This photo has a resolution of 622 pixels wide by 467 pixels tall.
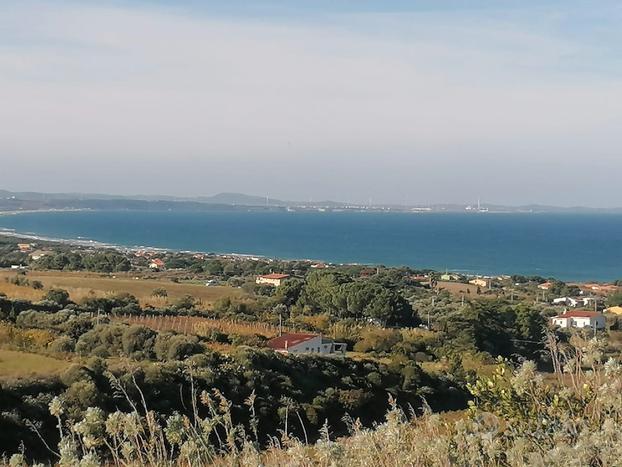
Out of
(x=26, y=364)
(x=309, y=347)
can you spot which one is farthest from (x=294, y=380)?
(x=26, y=364)

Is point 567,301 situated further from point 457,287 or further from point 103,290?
point 103,290

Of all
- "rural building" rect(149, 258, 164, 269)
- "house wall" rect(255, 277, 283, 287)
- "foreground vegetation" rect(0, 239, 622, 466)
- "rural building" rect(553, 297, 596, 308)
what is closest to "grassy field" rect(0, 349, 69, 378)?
"foreground vegetation" rect(0, 239, 622, 466)

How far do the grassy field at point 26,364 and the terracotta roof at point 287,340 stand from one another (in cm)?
859

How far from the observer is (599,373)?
4.21 metres

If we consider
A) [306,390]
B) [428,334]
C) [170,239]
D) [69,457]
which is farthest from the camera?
[170,239]

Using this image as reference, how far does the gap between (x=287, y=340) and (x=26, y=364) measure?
10356 millimetres

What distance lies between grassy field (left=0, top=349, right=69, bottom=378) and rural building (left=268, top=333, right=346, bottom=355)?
328 inches

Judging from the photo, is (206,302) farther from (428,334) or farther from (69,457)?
(69,457)

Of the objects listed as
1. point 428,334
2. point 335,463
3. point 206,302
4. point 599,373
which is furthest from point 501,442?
point 206,302

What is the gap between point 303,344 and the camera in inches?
957

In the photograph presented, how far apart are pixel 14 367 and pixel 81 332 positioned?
15.3ft

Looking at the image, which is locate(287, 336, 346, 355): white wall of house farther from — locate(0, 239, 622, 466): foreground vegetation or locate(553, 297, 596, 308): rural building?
locate(553, 297, 596, 308): rural building

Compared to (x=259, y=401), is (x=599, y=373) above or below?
above

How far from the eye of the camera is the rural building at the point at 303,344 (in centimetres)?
2377
